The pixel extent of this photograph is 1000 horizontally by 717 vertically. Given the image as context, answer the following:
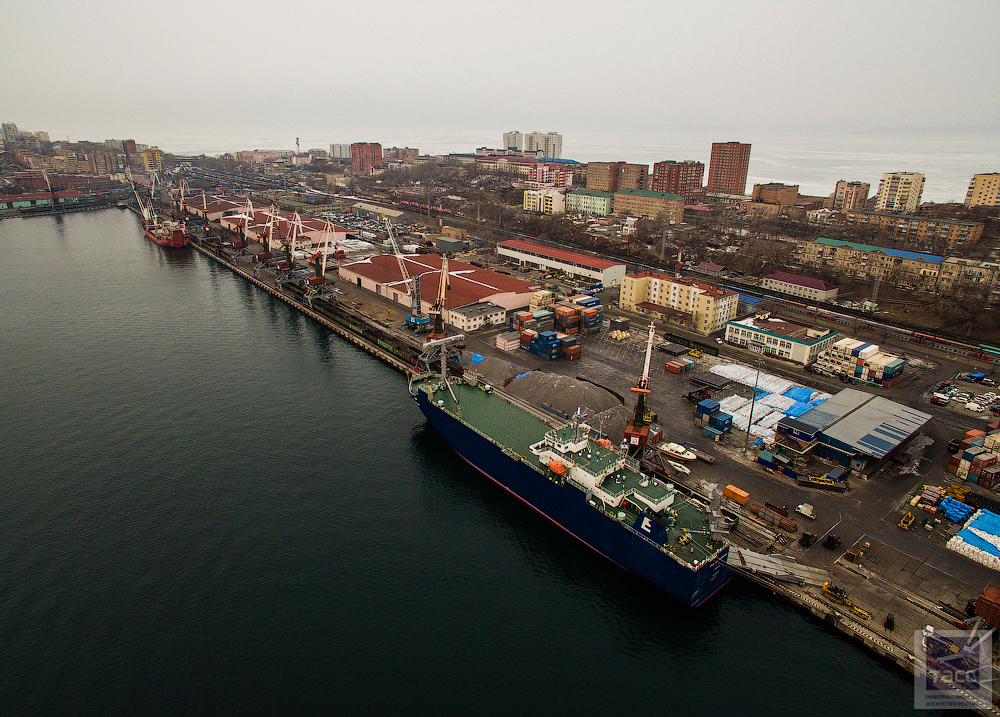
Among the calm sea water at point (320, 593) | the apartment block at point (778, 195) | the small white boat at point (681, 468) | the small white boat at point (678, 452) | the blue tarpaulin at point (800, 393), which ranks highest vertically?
the apartment block at point (778, 195)

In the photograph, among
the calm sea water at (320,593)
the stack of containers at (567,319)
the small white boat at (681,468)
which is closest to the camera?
the calm sea water at (320,593)

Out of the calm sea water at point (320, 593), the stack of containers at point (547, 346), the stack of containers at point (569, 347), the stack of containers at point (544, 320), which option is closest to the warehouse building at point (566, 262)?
the stack of containers at point (544, 320)

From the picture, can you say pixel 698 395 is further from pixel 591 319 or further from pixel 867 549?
pixel 591 319

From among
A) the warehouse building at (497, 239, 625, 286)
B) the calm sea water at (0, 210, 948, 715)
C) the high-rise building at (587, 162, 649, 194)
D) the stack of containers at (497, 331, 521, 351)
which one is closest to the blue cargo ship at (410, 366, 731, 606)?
the calm sea water at (0, 210, 948, 715)

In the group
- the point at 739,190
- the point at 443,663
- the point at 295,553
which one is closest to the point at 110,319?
A: the point at 295,553

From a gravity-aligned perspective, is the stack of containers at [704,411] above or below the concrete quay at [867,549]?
above

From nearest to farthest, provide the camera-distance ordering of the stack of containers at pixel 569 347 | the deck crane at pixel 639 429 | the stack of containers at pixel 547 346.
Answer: the deck crane at pixel 639 429 → the stack of containers at pixel 547 346 → the stack of containers at pixel 569 347

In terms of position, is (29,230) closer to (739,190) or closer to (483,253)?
(483,253)

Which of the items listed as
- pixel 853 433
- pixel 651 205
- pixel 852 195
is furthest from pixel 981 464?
pixel 852 195

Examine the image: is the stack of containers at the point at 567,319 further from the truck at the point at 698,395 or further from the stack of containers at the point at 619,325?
the truck at the point at 698,395
